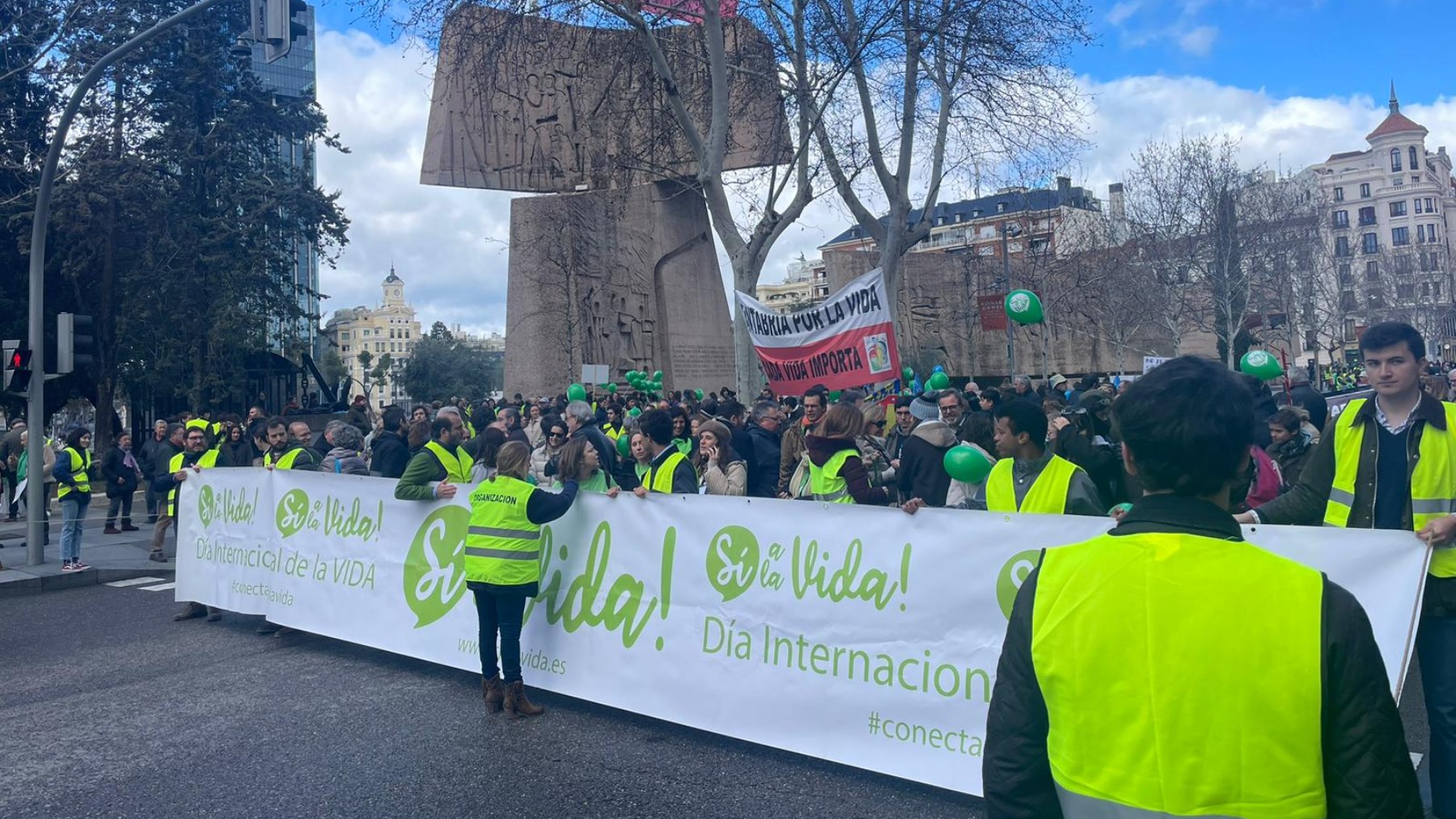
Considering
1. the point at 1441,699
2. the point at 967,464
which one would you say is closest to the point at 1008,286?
the point at 967,464

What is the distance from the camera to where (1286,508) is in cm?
423

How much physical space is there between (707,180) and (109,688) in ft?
35.2

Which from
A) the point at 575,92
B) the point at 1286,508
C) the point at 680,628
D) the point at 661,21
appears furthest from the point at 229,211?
the point at 1286,508

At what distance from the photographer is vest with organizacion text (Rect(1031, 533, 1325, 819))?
1.61 m

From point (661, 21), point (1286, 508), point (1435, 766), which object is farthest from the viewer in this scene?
point (661, 21)

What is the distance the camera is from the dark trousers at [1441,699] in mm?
3711

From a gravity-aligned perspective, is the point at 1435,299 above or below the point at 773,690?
above

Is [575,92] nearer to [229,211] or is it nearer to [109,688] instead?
[229,211]

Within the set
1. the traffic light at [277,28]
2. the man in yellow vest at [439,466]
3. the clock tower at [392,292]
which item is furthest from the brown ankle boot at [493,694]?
the clock tower at [392,292]

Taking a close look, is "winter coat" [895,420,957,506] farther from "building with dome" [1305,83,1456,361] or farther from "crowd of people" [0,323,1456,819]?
"building with dome" [1305,83,1456,361]

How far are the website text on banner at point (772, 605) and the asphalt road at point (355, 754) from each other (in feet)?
0.57

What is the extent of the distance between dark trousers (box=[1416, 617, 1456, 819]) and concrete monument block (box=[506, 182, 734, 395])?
992 inches

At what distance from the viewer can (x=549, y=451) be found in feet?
32.4

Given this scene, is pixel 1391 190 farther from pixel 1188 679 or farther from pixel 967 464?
pixel 1188 679
